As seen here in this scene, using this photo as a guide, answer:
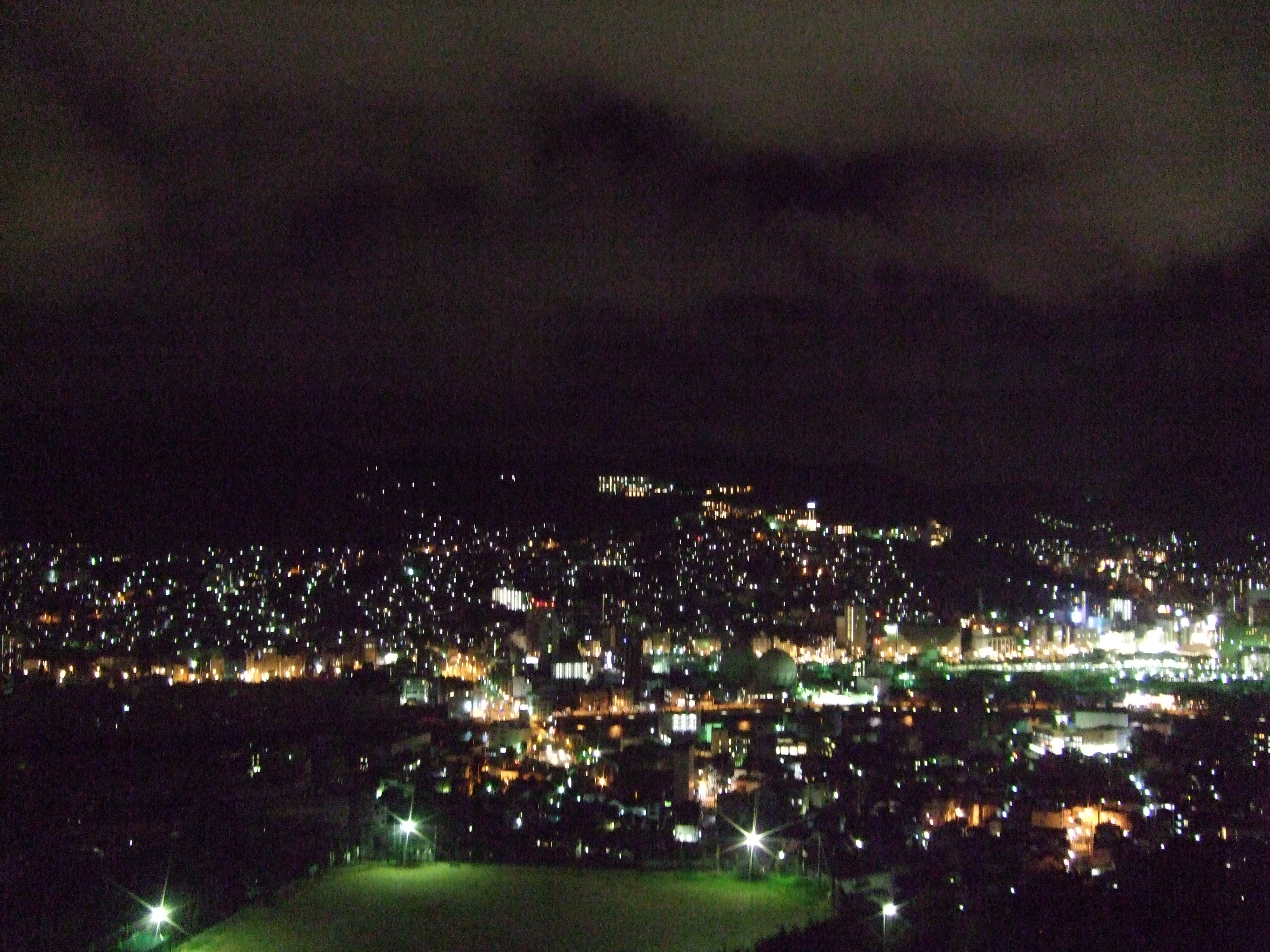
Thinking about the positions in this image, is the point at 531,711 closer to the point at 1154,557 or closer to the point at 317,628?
the point at 317,628

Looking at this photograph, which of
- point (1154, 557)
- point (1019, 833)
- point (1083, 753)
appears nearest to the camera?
point (1019, 833)

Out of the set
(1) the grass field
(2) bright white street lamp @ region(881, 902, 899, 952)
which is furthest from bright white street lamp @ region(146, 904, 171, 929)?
(2) bright white street lamp @ region(881, 902, 899, 952)

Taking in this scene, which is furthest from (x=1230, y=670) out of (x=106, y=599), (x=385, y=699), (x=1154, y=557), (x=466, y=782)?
(x=106, y=599)

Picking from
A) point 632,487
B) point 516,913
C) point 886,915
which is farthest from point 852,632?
point 886,915

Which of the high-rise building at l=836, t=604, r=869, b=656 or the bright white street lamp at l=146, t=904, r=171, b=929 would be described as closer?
the bright white street lamp at l=146, t=904, r=171, b=929

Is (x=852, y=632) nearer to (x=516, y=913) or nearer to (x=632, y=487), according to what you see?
(x=632, y=487)

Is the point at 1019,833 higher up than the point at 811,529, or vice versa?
the point at 811,529

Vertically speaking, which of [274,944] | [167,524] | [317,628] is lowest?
[274,944]

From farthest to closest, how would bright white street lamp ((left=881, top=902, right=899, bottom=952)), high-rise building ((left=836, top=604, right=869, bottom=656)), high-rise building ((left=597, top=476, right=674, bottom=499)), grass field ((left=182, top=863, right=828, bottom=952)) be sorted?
high-rise building ((left=597, top=476, right=674, bottom=499))
high-rise building ((left=836, top=604, right=869, bottom=656))
grass field ((left=182, top=863, right=828, bottom=952))
bright white street lamp ((left=881, top=902, right=899, bottom=952))

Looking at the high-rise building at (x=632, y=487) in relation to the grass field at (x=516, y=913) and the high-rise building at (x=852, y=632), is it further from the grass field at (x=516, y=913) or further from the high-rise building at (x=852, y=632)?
the grass field at (x=516, y=913)

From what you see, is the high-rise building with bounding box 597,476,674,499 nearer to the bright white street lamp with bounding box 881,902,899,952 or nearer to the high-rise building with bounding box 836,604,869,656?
the high-rise building with bounding box 836,604,869,656
